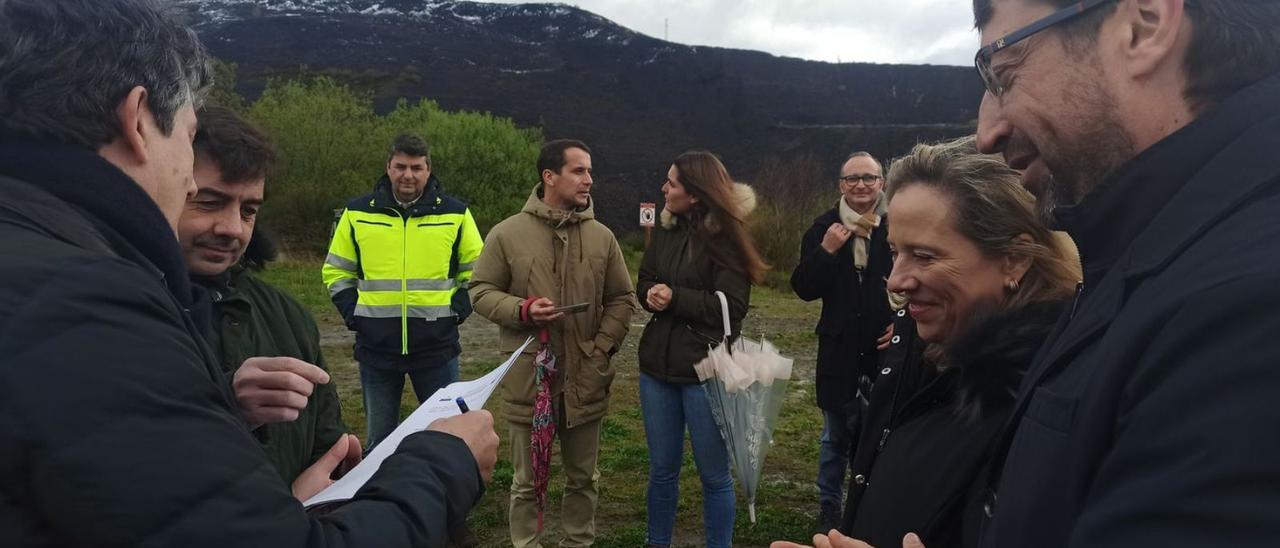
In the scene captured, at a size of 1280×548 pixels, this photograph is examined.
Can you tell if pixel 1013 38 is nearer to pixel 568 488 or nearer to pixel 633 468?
pixel 568 488

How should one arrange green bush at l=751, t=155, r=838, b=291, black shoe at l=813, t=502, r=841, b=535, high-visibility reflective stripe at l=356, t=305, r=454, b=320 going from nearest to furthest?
black shoe at l=813, t=502, r=841, b=535, high-visibility reflective stripe at l=356, t=305, r=454, b=320, green bush at l=751, t=155, r=838, b=291

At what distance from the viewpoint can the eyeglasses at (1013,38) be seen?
1.28m

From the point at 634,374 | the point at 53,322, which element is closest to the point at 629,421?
the point at 634,374

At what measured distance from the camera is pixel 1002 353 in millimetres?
1709

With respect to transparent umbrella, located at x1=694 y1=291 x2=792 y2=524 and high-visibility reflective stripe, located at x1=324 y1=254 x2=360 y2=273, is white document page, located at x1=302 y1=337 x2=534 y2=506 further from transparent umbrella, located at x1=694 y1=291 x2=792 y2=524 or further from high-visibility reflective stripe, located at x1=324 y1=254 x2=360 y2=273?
high-visibility reflective stripe, located at x1=324 y1=254 x2=360 y2=273

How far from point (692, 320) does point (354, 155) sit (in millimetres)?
30029

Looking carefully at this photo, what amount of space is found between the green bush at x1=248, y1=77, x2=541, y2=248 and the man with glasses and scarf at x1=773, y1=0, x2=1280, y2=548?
76.8ft

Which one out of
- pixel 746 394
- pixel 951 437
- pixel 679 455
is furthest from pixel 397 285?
pixel 951 437

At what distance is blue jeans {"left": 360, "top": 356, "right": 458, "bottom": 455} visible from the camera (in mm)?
5379

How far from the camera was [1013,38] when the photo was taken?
1.38 m

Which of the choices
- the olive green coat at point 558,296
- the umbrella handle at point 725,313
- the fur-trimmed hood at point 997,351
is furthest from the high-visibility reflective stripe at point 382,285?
the fur-trimmed hood at point 997,351

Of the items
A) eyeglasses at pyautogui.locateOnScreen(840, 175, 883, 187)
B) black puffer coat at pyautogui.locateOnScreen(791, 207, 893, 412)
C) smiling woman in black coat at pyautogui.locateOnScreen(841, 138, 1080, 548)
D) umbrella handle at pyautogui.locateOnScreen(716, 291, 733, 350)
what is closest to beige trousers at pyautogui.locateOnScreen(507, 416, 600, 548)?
umbrella handle at pyautogui.locateOnScreen(716, 291, 733, 350)

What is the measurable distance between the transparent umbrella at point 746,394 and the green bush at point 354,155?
68.6 ft

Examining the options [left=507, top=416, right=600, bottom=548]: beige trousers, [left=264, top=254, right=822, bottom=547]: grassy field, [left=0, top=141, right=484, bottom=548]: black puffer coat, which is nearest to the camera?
[left=0, top=141, right=484, bottom=548]: black puffer coat
